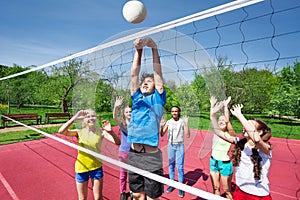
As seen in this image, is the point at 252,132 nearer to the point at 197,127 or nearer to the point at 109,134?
the point at 197,127

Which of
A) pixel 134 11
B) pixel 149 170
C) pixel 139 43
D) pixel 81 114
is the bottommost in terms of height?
pixel 149 170

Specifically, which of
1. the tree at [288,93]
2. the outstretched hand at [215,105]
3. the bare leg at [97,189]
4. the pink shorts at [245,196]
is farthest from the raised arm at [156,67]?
the tree at [288,93]

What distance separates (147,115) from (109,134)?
3.17ft

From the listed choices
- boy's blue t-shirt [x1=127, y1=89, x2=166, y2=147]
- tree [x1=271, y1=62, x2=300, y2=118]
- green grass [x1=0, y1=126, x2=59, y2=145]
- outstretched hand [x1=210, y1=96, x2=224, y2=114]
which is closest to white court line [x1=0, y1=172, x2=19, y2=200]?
boy's blue t-shirt [x1=127, y1=89, x2=166, y2=147]

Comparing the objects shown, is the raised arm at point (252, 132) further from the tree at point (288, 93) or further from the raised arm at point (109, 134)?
the tree at point (288, 93)

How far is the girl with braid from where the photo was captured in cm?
193

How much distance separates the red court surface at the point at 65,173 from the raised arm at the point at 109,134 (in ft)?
0.63

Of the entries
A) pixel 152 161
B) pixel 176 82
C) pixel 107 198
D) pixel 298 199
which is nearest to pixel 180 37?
pixel 176 82

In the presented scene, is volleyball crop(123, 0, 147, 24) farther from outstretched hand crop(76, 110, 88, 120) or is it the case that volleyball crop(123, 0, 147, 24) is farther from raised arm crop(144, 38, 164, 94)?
outstretched hand crop(76, 110, 88, 120)

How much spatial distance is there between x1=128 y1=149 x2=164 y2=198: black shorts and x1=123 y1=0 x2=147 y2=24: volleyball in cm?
127

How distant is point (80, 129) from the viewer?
8.82 ft

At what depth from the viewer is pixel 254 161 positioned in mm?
2041

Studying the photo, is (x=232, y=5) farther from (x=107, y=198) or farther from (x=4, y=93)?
(x=4, y=93)

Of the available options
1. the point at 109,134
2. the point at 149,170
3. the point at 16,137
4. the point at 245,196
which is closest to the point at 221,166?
the point at 245,196
